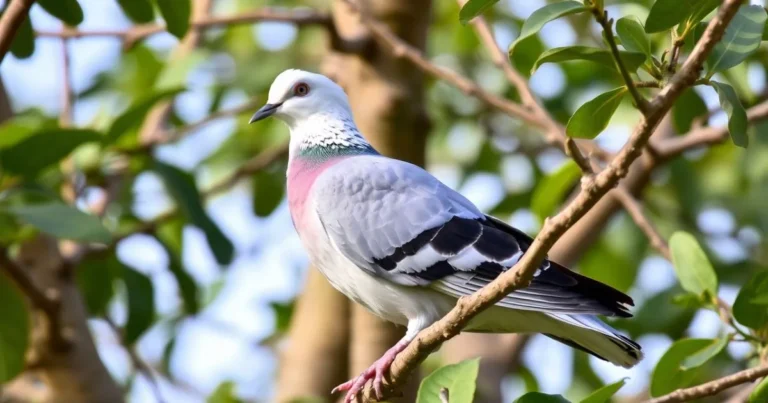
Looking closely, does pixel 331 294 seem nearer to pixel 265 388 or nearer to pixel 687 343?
pixel 687 343

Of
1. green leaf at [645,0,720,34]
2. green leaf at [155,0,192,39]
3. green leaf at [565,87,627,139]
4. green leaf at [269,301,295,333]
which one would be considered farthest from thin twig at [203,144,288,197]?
green leaf at [645,0,720,34]

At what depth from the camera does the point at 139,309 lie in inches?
189

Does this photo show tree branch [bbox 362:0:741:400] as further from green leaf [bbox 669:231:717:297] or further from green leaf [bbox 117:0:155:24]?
green leaf [bbox 117:0:155:24]

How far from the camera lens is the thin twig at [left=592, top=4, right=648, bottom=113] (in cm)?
194

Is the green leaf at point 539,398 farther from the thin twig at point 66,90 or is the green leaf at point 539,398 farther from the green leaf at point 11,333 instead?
the thin twig at point 66,90

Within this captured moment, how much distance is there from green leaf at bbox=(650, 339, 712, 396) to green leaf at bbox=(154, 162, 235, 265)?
214 cm

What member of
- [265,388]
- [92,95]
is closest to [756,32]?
[92,95]

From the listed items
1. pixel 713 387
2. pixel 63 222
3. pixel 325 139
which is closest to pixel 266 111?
pixel 325 139

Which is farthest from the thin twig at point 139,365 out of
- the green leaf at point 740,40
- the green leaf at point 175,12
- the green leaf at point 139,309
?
the green leaf at point 740,40

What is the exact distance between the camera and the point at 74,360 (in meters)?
4.59

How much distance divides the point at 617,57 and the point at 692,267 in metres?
1.37

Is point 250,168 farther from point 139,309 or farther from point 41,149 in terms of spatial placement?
point 41,149

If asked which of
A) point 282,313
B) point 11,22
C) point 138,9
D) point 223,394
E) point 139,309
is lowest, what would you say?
point 282,313

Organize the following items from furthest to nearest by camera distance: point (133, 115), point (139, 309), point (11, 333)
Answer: point (139, 309) → point (133, 115) → point (11, 333)
